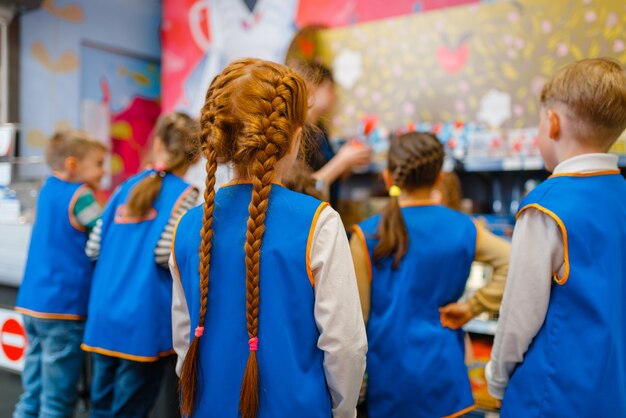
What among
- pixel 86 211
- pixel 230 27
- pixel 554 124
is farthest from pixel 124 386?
pixel 230 27

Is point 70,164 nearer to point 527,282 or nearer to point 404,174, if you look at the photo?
point 404,174

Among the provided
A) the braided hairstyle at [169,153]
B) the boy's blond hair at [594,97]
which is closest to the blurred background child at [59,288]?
the braided hairstyle at [169,153]

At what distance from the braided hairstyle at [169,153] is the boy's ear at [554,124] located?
1.08m

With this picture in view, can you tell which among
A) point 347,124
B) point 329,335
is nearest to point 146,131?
point 347,124

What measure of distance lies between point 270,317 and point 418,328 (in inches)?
25.5

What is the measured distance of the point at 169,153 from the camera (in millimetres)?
1857

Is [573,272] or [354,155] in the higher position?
[354,155]

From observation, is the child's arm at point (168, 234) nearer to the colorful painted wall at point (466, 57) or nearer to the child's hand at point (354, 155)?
the child's hand at point (354, 155)

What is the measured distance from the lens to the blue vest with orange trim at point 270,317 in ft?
3.52

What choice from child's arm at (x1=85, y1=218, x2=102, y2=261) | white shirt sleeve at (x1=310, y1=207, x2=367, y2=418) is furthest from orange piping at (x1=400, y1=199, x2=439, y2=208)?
child's arm at (x1=85, y1=218, x2=102, y2=261)

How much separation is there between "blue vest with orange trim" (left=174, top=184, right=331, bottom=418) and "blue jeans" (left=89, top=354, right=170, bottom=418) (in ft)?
2.39

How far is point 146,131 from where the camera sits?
4371mm

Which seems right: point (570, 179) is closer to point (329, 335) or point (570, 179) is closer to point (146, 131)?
point (329, 335)

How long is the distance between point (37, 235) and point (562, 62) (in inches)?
93.0
